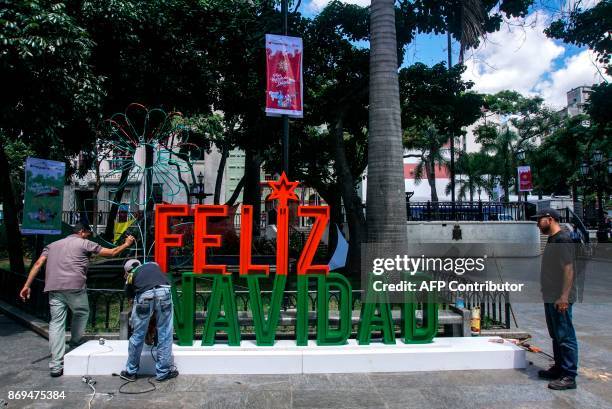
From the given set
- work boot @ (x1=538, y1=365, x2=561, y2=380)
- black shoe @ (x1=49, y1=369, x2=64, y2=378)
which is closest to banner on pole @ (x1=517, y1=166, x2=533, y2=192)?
work boot @ (x1=538, y1=365, x2=561, y2=380)

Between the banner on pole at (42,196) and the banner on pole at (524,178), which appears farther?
the banner on pole at (524,178)

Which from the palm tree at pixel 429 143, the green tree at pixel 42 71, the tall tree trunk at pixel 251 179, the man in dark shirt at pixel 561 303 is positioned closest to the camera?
the man in dark shirt at pixel 561 303

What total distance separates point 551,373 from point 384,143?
4314mm

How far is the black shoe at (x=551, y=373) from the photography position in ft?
18.7

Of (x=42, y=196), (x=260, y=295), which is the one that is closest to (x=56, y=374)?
(x=260, y=295)

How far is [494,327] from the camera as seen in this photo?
7652mm

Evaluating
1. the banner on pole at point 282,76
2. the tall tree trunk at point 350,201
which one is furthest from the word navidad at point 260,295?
the tall tree trunk at point 350,201

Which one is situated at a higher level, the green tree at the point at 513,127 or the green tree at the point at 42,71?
the green tree at the point at 513,127

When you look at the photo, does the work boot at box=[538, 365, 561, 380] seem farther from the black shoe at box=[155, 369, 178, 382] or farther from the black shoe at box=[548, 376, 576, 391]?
the black shoe at box=[155, 369, 178, 382]

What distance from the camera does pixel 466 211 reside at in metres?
22.6

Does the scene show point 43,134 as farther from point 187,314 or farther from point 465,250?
point 465,250

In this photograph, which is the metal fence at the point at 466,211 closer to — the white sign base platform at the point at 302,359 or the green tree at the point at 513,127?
the green tree at the point at 513,127

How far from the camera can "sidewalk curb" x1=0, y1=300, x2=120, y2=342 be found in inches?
267

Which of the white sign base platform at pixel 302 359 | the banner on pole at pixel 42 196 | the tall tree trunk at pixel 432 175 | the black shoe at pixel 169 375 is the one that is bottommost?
the black shoe at pixel 169 375
